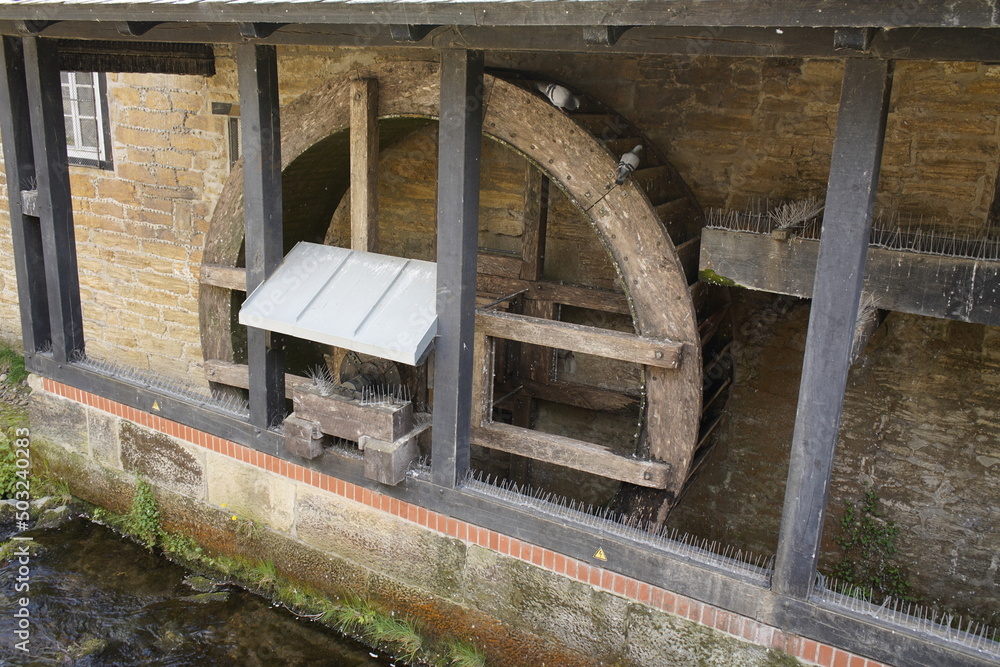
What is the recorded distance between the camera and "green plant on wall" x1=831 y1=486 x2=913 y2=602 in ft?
15.0

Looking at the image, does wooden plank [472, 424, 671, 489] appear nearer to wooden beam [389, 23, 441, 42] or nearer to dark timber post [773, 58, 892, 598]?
dark timber post [773, 58, 892, 598]

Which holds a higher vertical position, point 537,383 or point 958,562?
point 537,383

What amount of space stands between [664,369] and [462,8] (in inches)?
78.7

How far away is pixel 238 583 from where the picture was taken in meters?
Result: 4.84

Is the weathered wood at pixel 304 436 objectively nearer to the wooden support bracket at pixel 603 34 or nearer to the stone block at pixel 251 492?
the stone block at pixel 251 492

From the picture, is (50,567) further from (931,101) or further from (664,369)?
(931,101)

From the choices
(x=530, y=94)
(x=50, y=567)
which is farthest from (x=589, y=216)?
(x=50, y=567)

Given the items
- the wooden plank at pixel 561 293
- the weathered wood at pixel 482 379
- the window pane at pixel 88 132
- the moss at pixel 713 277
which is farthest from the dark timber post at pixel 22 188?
the moss at pixel 713 277

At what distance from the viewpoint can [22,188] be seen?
16.5ft

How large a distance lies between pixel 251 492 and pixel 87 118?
4.13 m

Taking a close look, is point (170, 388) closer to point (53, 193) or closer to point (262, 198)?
point (53, 193)

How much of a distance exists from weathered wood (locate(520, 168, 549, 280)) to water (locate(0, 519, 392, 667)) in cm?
246

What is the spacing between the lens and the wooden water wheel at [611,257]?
12.8 ft

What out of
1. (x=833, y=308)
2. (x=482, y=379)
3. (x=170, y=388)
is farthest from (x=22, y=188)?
(x=833, y=308)
